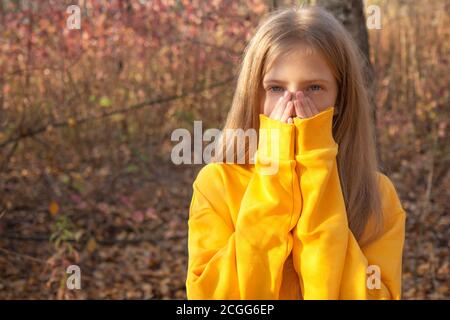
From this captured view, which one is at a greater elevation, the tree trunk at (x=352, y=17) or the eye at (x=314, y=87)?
the tree trunk at (x=352, y=17)

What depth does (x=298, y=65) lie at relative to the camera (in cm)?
213

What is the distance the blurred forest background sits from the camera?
16.8 feet

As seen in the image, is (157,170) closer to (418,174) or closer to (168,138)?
(168,138)

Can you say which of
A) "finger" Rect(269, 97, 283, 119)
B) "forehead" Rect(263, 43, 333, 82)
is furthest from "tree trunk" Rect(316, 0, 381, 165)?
"finger" Rect(269, 97, 283, 119)

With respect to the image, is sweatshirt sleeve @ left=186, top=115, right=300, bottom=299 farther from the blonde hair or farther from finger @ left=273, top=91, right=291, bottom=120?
the blonde hair

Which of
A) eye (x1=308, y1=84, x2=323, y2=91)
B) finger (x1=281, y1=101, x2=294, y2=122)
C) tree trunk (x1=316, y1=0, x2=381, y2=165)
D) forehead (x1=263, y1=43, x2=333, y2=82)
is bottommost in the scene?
finger (x1=281, y1=101, x2=294, y2=122)

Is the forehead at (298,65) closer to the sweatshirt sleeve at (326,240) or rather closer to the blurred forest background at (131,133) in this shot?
the sweatshirt sleeve at (326,240)

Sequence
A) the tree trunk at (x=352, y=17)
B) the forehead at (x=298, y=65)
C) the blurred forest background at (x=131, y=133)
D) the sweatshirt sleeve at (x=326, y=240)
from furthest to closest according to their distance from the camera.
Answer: the blurred forest background at (x=131, y=133)
the tree trunk at (x=352, y=17)
the forehead at (x=298, y=65)
the sweatshirt sleeve at (x=326, y=240)

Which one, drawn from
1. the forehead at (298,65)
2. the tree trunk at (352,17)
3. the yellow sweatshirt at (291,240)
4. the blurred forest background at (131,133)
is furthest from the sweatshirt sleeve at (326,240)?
the blurred forest background at (131,133)

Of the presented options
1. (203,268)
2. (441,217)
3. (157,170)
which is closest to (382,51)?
(441,217)

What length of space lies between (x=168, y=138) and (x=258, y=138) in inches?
180

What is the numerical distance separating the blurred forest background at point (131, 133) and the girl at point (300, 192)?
95.4 inches

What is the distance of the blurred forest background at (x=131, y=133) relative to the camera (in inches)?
201

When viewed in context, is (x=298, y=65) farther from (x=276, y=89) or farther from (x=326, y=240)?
(x=326, y=240)
